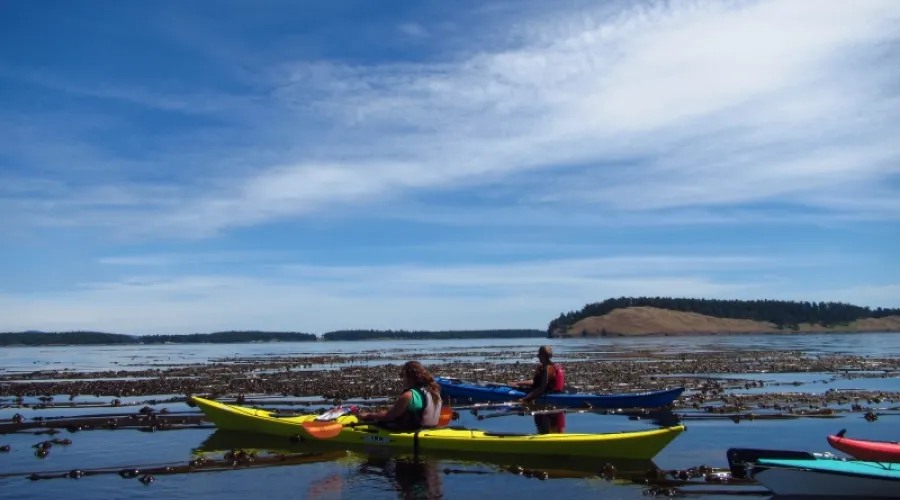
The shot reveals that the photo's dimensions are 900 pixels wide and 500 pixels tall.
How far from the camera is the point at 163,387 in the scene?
108 ft

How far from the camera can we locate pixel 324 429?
15.7 meters

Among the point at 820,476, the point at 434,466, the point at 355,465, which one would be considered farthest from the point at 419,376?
the point at 820,476

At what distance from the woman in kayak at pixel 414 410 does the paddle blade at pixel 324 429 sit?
0.76m

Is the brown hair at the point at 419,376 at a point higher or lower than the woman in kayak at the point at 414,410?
higher

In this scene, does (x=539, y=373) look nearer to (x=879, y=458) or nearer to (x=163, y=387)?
(x=879, y=458)

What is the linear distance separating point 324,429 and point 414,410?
2.13m

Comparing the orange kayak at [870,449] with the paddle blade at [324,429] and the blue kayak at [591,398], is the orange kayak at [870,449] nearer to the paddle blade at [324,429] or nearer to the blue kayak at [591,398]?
the blue kayak at [591,398]

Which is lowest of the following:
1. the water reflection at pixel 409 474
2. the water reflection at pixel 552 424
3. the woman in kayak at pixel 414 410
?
the water reflection at pixel 409 474

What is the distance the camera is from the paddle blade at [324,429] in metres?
15.7

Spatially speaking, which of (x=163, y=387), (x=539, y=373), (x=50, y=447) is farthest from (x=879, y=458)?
(x=163, y=387)

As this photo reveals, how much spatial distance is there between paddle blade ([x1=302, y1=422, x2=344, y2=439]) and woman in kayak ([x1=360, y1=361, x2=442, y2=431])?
0.76 metres

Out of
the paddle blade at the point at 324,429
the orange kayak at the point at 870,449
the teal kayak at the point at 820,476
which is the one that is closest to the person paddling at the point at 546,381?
the paddle blade at the point at 324,429

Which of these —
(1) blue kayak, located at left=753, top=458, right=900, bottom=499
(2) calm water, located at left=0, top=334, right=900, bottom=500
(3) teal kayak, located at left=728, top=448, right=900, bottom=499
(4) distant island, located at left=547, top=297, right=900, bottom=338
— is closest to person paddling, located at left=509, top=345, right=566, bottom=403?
(2) calm water, located at left=0, top=334, right=900, bottom=500

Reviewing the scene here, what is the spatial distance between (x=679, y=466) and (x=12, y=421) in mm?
17923
